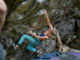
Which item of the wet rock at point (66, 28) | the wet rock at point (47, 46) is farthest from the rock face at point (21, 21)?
the wet rock at point (66, 28)

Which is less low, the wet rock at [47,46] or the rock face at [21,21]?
the rock face at [21,21]

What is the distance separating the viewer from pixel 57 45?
260 inches

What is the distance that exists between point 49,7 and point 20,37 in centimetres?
171

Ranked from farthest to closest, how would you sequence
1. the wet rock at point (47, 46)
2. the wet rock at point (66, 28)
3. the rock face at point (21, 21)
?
the wet rock at point (66, 28)
the wet rock at point (47, 46)
the rock face at point (21, 21)

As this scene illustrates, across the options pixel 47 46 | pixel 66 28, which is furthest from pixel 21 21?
pixel 66 28

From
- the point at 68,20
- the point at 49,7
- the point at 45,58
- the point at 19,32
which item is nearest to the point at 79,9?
the point at 68,20

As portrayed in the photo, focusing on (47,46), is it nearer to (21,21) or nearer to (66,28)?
(21,21)

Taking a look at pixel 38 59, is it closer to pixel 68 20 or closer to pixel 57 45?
pixel 57 45

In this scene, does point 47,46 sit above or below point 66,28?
below

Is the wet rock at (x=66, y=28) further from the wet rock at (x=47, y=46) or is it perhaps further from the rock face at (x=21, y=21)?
the rock face at (x=21, y=21)

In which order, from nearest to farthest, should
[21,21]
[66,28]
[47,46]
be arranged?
[21,21] → [47,46] → [66,28]

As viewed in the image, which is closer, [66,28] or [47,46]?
[47,46]

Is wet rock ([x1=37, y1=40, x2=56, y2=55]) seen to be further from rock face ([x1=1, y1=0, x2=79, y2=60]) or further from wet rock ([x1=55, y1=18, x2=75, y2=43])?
wet rock ([x1=55, y1=18, x2=75, y2=43])

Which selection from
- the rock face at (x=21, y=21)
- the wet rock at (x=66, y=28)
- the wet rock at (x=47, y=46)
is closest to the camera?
the rock face at (x=21, y=21)
